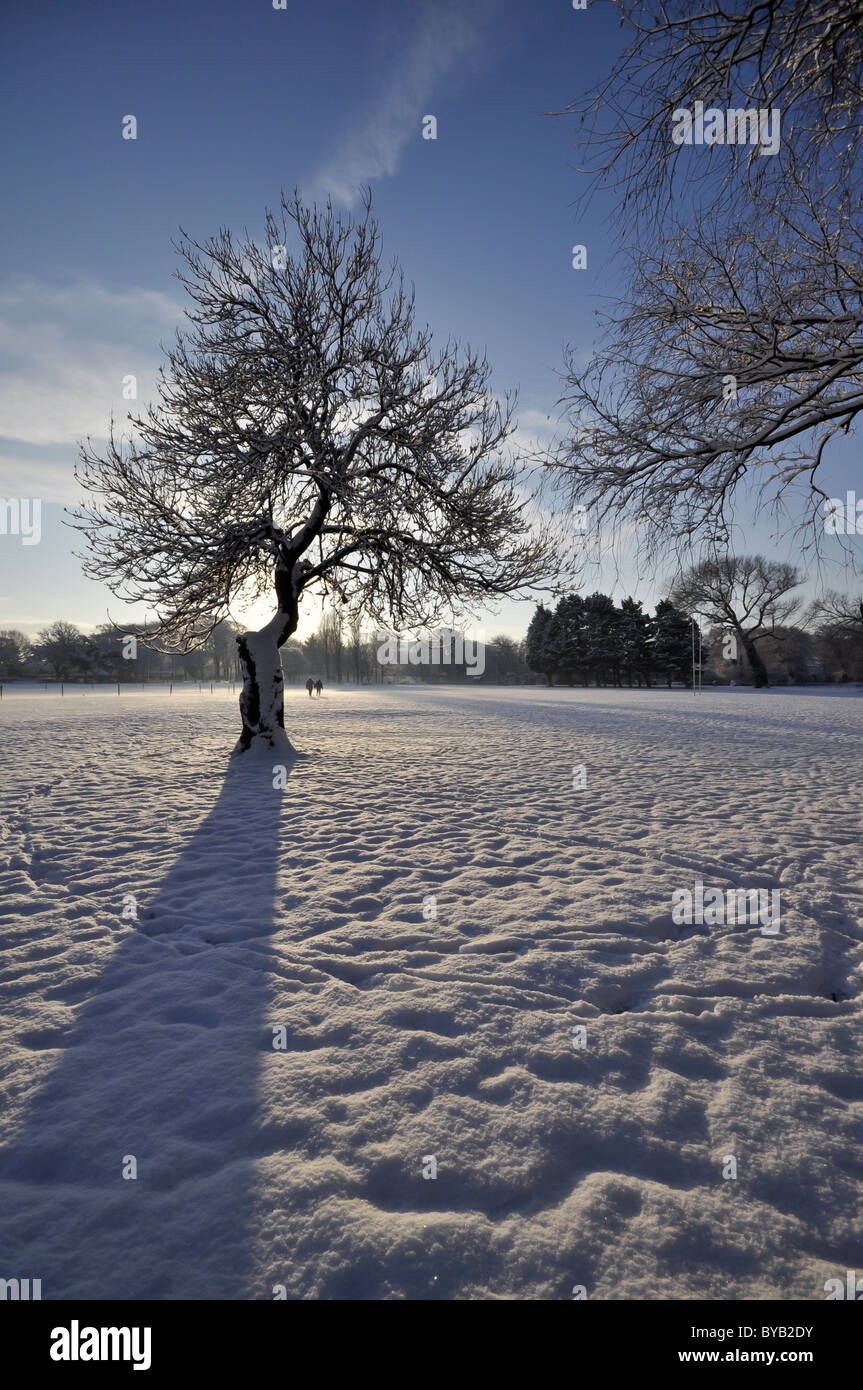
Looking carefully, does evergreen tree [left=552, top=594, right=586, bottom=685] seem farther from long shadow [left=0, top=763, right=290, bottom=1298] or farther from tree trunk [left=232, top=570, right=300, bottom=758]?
long shadow [left=0, top=763, right=290, bottom=1298]

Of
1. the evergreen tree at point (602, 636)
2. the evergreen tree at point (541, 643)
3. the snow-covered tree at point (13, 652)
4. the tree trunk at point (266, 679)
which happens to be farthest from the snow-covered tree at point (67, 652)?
the tree trunk at point (266, 679)

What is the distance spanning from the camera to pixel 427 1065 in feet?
8.36

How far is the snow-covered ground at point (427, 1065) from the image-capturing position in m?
1.73

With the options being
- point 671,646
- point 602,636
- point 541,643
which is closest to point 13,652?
point 541,643

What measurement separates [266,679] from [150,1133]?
9727 millimetres

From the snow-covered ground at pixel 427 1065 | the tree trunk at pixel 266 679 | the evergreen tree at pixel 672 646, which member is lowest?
the snow-covered ground at pixel 427 1065

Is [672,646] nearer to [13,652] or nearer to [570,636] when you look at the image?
[570,636]

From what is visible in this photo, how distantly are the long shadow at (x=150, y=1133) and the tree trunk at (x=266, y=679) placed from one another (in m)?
7.88

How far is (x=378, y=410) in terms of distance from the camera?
36.6 ft

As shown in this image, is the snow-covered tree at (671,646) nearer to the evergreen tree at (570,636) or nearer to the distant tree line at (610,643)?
the distant tree line at (610,643)

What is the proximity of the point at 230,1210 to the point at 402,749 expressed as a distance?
37.2 feet

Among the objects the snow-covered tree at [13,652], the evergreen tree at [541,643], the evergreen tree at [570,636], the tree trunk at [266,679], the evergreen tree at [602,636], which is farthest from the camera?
the snow-covered tree at [13,652]
